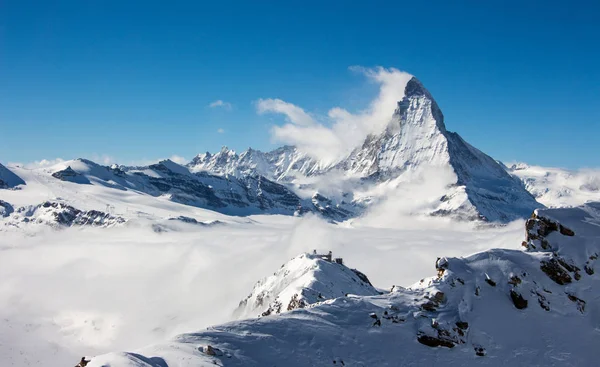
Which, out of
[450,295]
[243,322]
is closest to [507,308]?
[450,295]

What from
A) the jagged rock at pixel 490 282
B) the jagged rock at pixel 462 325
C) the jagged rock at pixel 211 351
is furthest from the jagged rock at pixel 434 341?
the jagged rock at pixel 211 351

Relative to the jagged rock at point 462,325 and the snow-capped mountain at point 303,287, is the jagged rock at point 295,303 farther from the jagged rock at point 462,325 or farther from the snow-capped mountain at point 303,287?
the jagged rock at point 462,325

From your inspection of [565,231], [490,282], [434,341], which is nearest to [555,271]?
[490,282]

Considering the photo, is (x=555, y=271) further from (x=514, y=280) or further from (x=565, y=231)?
(x=565, y=231)

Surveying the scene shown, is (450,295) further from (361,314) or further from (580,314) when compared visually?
(580,314)

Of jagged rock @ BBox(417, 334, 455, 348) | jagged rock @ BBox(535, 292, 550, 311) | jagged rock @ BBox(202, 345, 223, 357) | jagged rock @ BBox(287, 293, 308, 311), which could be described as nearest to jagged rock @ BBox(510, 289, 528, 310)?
jagged rock @ BBox(535, 292, 550, 311)

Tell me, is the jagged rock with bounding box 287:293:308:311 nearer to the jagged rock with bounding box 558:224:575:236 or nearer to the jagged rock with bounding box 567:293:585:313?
the jagged rock with bounding box 567:293:585:313

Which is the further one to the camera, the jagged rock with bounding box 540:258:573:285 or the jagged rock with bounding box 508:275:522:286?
the jagged rock with bounding box 540:258:573:285
